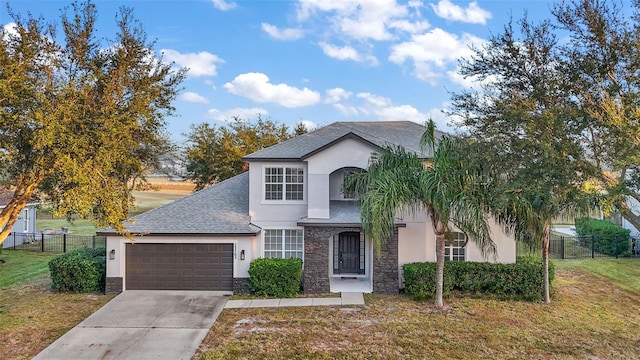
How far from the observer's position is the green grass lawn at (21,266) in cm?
1742

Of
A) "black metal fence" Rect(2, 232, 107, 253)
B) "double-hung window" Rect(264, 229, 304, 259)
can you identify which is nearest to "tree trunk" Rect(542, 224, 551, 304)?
"double-hung window" Rect(264, 229, 304, 259)

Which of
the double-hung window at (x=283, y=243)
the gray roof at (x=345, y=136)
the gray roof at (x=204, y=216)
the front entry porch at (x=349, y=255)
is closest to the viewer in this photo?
the gray roof at (x=204, y=216)

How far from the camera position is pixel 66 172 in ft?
34.3

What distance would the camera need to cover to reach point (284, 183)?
16078 millimetres

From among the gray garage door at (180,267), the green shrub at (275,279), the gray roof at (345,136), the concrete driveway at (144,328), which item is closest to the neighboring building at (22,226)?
the gray garage door at (180,267)

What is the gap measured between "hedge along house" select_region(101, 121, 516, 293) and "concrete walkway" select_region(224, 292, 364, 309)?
0.83m

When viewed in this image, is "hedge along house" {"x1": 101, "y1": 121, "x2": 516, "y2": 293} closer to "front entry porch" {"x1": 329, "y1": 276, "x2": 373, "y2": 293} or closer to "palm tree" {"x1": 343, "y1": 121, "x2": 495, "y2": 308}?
"front entry porch" {"x1": 329, "y1": 276, "x2": 373, "y2": 293}

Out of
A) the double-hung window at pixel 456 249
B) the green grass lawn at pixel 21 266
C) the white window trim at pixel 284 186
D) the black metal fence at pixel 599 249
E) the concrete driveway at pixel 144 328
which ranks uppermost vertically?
the white window trim at pixel 284 186

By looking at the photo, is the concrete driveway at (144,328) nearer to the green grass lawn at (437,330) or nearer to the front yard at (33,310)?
the front yard at (33,310)

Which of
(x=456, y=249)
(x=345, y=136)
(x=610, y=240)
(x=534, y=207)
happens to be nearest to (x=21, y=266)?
(x=345, y=136)

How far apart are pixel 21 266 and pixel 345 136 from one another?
18.6 metres

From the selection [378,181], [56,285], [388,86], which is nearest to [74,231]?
[56,285]

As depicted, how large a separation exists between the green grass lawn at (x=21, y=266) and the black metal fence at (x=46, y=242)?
3.62ft

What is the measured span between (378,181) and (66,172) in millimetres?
9111
